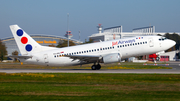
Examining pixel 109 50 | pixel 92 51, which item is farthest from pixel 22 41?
pixel 109 50

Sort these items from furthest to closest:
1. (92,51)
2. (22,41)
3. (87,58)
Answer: (22,41), (92,51), (87,58)

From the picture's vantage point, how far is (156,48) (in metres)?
34.5

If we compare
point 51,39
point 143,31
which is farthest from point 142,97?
point 143,31

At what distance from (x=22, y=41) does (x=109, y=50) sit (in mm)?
13381

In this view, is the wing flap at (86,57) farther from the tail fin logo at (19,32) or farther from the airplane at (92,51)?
the tail fin logo at (19,32)

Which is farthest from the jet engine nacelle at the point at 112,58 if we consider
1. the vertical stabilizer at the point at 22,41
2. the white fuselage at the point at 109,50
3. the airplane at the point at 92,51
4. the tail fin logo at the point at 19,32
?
the tail fin logo at the point at 19,32

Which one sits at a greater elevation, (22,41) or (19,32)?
(19,32)

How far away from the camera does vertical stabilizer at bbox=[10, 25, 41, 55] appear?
35.1m

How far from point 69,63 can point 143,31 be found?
14045 cm

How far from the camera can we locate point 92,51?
35.0m

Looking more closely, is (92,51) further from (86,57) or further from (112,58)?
(112,58)

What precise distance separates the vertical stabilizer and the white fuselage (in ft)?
3.18

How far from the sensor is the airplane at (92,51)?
3412 cm

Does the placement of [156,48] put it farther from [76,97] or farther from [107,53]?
[76,97]
